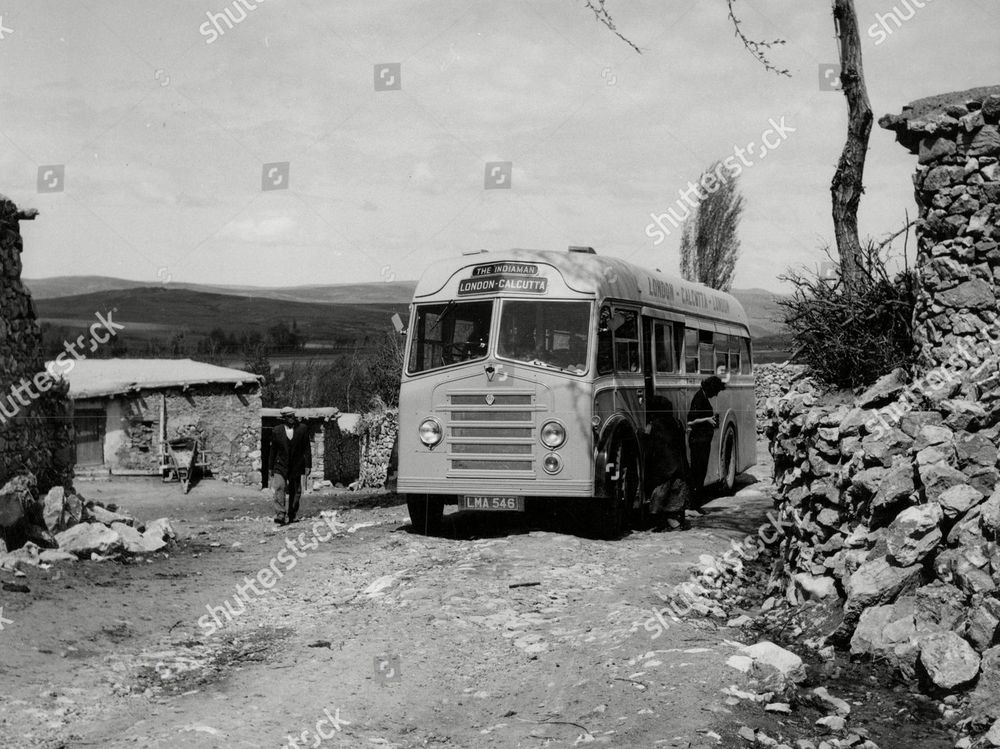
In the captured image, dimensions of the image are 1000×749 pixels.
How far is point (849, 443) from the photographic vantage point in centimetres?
850

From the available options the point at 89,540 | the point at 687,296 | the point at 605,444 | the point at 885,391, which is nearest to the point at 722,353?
the point at 687,296

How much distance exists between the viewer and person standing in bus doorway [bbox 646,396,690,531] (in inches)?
471

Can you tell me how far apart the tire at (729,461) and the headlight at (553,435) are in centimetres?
581

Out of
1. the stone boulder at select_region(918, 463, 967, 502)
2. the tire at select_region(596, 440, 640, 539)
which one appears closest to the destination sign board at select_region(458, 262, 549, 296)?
the tire at select_region(596, 440, 640, 539)

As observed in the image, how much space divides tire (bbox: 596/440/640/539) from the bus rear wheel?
443 cm

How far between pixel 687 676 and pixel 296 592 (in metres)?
4.70

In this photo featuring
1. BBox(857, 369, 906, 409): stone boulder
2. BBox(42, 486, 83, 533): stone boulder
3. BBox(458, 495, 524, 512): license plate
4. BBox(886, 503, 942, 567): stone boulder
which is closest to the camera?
BBox(886, 503, 942, 567): stone boulder

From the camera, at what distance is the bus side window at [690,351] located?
45.8 ft

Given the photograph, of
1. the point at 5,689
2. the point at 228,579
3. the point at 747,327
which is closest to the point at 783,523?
the point at 228,579

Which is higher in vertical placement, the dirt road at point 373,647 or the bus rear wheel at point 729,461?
the bus rear wheel at point 729,461

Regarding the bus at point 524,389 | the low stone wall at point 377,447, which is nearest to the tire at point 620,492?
the bus at point 524,389

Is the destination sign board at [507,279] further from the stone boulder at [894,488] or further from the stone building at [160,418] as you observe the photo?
the stone building at [160,418]

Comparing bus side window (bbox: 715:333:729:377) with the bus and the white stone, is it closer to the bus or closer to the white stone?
the bus

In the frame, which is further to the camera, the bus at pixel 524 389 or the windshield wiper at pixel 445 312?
the windshield wiper at pixel 445 312
